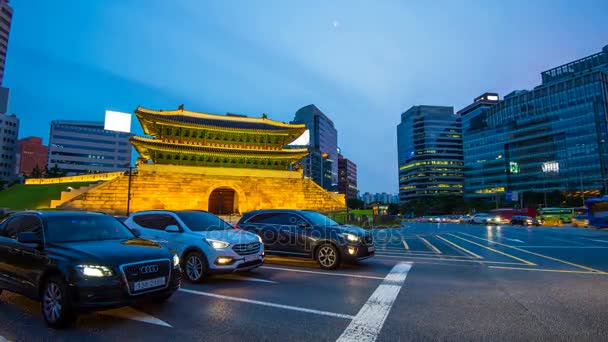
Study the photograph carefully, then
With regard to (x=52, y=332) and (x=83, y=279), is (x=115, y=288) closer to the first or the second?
(x=83, y=279)

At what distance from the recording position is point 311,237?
907cm

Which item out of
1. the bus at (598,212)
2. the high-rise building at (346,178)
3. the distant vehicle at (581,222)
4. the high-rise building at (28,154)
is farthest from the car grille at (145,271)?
the high-rise building at (28,154)

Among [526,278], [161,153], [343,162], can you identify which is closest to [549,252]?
[526,278]

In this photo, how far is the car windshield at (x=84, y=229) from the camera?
5.15 meters

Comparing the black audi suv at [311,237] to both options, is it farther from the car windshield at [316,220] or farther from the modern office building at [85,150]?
the modern office building at [85,150]

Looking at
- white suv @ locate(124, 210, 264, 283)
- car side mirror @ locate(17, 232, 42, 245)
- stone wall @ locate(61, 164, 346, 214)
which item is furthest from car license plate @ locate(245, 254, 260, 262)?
stone wall @ locate(61, 164, 346, 214)

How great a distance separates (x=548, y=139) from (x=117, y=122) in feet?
366

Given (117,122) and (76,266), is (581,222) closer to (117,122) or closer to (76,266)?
(76,266)

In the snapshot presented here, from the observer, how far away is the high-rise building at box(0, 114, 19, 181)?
93.2 metres

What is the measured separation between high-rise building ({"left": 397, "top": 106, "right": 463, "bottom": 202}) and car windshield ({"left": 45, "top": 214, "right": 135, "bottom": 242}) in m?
144

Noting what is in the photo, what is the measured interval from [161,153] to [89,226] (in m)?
35.3

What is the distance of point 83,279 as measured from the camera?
4.25m

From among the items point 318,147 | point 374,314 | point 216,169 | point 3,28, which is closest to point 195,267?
point 374,314

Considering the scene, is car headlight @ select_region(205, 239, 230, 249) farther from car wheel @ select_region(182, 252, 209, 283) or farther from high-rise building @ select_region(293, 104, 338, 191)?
high-rise building @ select_region(293, 104, 338, 191)
